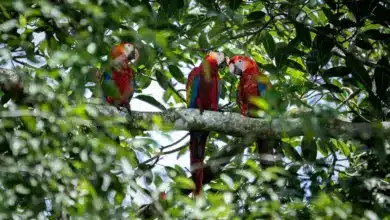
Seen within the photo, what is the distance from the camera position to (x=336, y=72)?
298 centimetres

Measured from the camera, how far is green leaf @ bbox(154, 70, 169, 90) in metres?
3.36

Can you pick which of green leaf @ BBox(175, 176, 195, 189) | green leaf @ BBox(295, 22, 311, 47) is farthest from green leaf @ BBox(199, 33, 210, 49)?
green leaf @ BBox(175, 176, 195, 189)

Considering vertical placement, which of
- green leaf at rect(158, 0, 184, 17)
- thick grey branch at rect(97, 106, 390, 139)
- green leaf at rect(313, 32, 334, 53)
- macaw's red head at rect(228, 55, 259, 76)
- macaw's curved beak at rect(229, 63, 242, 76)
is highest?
green leaf at rect(158, 0, 184, 17)

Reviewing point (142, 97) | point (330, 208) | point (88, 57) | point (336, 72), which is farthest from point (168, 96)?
point (88, 57)

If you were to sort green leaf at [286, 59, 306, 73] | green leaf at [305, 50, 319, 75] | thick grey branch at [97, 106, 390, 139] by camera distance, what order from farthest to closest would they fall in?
green leaf at [286, 59, 306, 73] → green leaf at [305, 50, 319, 75] → thick grey branch at [97, 106, 390, 139]

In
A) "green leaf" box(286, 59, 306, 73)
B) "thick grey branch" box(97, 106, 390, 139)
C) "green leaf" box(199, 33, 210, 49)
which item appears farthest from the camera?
"green leaf" box(199, 33, 210, 49)

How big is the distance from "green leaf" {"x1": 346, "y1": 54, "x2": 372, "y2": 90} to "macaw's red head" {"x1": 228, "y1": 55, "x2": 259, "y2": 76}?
70cm

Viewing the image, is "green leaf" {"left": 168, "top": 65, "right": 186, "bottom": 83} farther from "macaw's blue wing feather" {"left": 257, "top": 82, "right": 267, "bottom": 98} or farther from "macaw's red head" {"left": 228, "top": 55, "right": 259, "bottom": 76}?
"macaw's blue wing feather" {"left": 257, "top": 82, "right": 267, "bottom": 98}

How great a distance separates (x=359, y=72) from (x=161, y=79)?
3.34ft

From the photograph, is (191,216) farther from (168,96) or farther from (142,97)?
(168,96)

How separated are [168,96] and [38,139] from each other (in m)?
2.24

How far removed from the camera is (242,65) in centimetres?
357

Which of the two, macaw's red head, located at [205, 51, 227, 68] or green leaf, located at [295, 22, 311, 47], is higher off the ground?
green leaf, located at [295, 22, 311, 47]

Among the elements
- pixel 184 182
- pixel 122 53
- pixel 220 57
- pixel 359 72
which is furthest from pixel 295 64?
pixel 184 182
